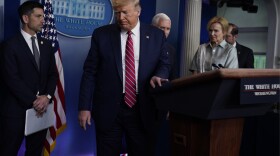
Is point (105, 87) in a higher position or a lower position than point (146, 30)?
lower

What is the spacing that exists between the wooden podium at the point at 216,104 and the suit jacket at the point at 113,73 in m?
0.35

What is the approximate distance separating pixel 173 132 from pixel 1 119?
167cm

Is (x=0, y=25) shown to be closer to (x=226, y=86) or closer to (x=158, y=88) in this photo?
(x=158, y=88)

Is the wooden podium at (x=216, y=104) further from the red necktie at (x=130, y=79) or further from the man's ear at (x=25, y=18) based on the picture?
the man's ear at (x=25, y=18)

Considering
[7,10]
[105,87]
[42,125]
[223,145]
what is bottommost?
[42,125]

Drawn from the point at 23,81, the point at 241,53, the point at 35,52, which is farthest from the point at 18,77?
the point at 241,53

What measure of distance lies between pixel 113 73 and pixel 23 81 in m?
1.09

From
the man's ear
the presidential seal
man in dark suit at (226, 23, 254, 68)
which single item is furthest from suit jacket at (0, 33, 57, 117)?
man in dark suit at (226, 23, 254, 68)

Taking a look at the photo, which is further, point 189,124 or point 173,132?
point 173,132

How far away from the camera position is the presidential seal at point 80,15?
332 centimetres

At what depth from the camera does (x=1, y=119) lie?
268 centimetres

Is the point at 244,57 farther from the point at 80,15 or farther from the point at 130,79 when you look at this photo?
the point at 130,79

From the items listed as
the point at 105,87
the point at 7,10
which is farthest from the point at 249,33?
the point at 105,87

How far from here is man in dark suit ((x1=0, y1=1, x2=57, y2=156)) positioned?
2.60 m
